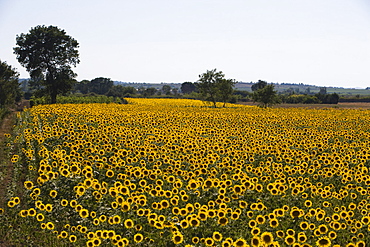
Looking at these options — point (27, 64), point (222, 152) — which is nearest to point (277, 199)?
point (222, 152)

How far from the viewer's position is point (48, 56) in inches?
2090

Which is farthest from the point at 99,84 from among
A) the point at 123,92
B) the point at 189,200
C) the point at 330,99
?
the point at 189,200

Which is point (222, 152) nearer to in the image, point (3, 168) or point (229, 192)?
point (229, 192)

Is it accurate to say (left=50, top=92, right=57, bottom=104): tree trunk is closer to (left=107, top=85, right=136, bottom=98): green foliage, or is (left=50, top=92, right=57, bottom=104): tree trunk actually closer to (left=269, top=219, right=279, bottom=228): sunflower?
(left=107, top=85, right=136, bottom=98): green foliage

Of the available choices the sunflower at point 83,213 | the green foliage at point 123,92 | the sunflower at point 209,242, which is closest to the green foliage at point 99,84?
the green foliage at point 123,92


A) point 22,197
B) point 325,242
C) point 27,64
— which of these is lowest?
point 22,197

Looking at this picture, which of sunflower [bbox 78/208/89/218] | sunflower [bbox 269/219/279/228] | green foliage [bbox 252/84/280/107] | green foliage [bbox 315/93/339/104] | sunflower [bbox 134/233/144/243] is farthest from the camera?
green foliage [bbox 315/93/339/104]

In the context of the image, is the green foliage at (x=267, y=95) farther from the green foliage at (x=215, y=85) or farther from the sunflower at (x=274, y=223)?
the sunflower at (x=274, y=223)

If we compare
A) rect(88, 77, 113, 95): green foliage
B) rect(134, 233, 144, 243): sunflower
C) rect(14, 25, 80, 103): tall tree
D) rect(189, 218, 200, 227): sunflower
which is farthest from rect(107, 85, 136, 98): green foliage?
rect(134, 233, 144, 243): sunflower

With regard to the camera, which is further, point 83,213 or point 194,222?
point 83,213

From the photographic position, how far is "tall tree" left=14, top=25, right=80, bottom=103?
52.4 meters

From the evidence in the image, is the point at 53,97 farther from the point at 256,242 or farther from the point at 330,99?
the point at 330,99

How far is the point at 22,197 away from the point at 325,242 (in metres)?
7.99

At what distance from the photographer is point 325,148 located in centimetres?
1466
